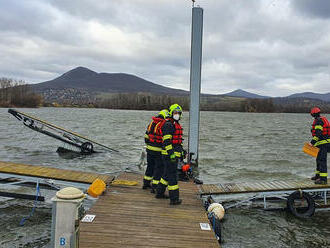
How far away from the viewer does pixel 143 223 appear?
5.98 m

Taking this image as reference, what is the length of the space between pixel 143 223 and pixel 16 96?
407 feet

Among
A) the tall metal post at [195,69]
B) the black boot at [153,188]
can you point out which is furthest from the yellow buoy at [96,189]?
the tall metal post at [195,69]

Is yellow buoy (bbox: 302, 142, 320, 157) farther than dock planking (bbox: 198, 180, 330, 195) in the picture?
Yes

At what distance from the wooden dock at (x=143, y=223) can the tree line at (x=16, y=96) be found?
4744 inches

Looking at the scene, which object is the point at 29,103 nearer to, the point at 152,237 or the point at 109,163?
the point at 109,163

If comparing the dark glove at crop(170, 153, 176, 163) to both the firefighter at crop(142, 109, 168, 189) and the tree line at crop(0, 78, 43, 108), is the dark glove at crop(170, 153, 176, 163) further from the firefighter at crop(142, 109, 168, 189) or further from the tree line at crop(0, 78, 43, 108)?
the tree line at crop(0, 78, 43, 108)

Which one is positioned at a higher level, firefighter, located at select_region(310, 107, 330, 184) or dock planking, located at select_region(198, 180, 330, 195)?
firefighter, located at select_region(310, 107, 330, 184)

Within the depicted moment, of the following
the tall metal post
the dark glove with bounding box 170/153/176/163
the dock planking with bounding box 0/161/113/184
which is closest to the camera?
the dark glove with bounding box 170/153/176/163

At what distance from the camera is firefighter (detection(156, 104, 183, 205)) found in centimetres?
663

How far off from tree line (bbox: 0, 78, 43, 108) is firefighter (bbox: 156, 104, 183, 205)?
121145mm

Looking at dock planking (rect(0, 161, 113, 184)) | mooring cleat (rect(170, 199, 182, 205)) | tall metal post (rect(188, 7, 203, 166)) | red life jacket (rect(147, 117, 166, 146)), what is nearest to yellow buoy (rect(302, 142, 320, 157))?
mooring cleat (rect(170, 199, 182, 205))

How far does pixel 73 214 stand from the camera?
4211mm

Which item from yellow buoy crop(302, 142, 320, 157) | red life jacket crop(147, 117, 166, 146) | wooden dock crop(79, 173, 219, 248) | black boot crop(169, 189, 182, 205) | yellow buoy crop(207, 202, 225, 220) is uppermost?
red life jacket crop(147, 117, 166, 146)

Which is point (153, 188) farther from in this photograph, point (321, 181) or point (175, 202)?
point (321, 181)
